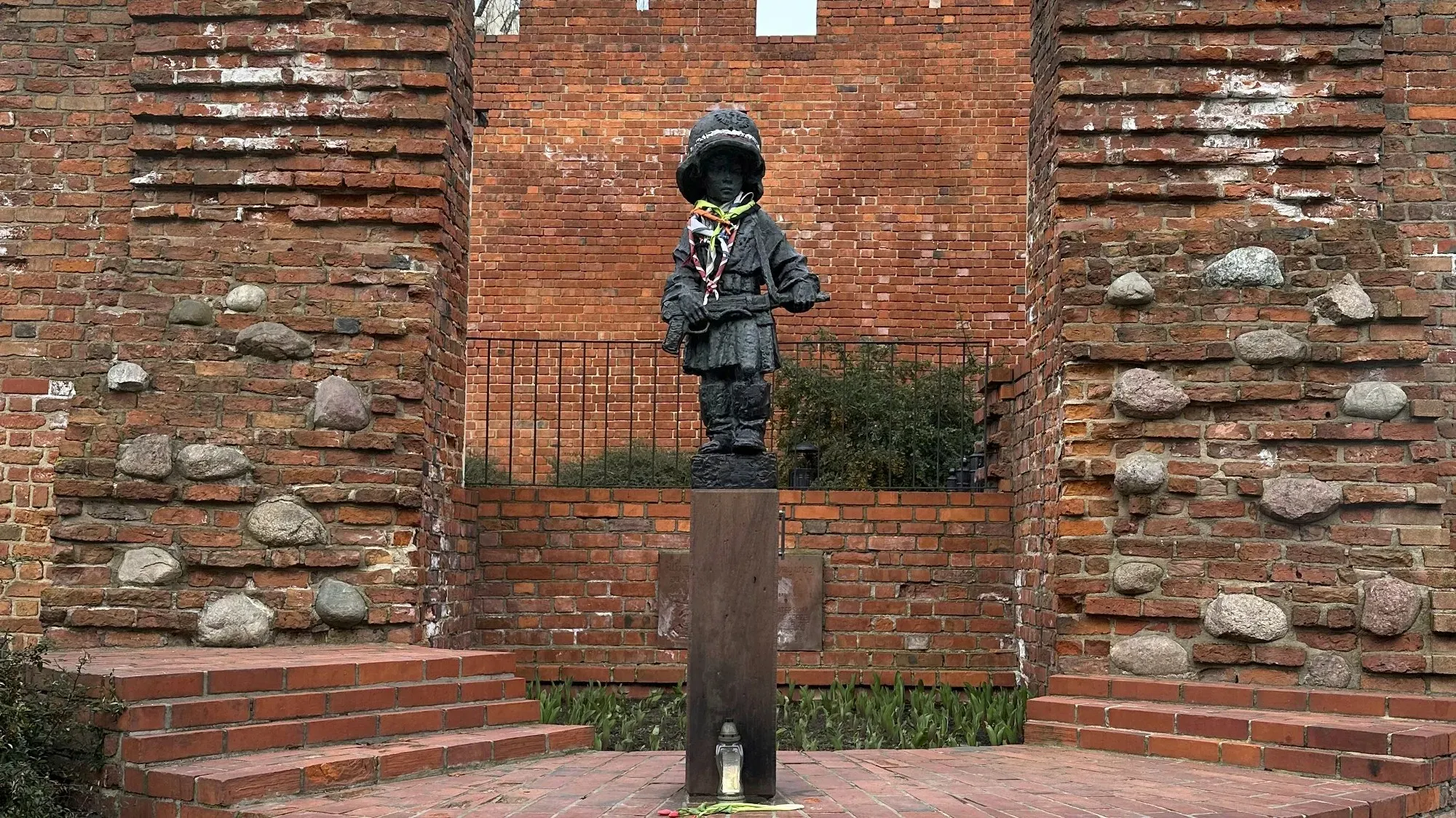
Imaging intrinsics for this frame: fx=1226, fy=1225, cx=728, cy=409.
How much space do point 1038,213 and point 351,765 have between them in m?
4.62

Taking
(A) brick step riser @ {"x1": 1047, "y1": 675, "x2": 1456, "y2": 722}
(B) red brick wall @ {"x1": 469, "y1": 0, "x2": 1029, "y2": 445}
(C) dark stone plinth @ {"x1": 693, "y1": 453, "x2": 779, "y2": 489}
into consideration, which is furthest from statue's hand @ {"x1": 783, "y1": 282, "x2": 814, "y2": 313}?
(B) red brick wall @ {"x1": 469, "y1": 0, "x2": 1029, "y2": 445}

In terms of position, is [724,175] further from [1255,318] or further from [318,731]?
[1255,318]

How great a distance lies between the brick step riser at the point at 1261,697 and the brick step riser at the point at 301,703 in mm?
2762

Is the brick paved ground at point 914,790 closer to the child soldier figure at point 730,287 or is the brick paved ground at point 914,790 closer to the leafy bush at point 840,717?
the leafy bush at point 840,717

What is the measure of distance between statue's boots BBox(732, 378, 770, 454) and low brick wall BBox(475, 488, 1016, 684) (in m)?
2.99

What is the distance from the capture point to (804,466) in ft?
30.8

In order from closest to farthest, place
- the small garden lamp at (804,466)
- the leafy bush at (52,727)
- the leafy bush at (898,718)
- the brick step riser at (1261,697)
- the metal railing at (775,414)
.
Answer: the leafy bush at (52,727) → the brick step riser at (1261,697) → the leafy bush at (898,718) → the small garden lamp at (804,466) → the metal railing at (775,414)

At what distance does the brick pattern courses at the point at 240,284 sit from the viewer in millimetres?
6059

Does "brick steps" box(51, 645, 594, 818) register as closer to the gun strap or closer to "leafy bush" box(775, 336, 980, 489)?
the gun strap

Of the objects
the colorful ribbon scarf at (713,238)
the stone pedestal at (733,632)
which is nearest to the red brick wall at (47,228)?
the colorful ribbon scarf at (713,238)

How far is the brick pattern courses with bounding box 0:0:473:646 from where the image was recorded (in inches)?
239

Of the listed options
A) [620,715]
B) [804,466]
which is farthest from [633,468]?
[620,715]

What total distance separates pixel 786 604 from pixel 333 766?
3.44 meters

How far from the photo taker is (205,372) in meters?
6.26
